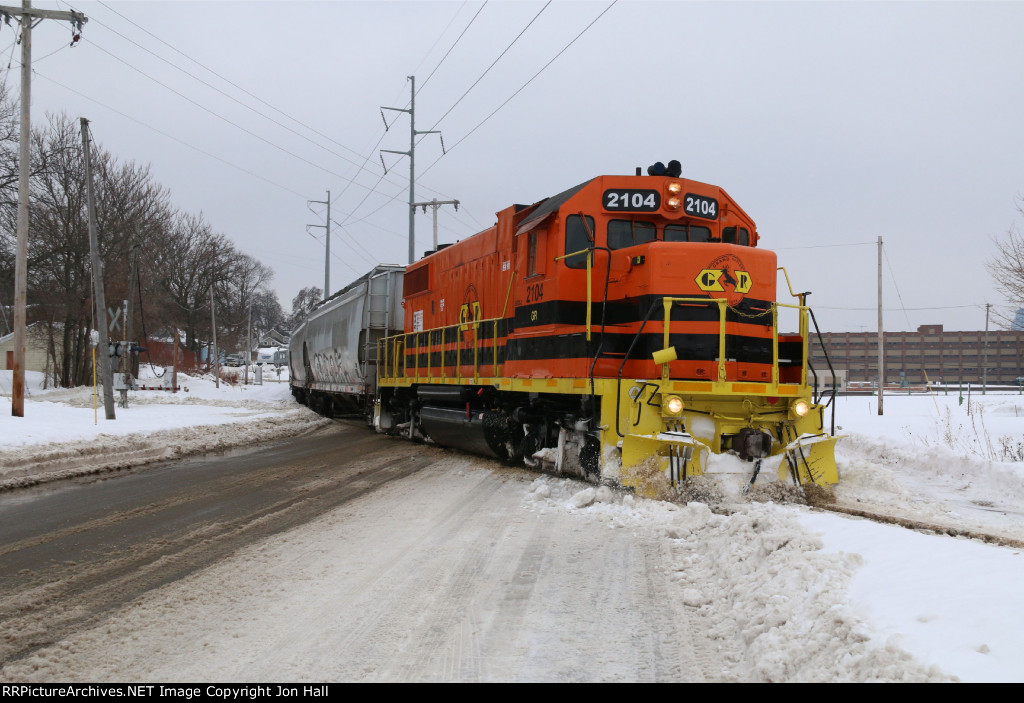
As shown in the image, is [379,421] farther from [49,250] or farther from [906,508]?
[49,250]

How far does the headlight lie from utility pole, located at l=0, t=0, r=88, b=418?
15.9 metres

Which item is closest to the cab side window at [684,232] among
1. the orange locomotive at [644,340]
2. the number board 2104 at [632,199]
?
Result: the orange locomotive at [644,340]

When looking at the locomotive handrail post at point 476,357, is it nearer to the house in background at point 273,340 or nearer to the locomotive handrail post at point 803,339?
the locomotive handrail post at point 803,339

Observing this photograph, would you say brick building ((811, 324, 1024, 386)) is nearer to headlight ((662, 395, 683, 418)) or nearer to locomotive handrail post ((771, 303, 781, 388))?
locomotive handrail post ((771, 303, 781, 388))

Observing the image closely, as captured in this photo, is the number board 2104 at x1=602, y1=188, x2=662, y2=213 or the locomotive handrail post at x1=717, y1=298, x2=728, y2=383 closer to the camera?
the locomotive handrail post at x1=717, y1=298, x2=728, y2=383

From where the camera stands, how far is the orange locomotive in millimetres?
7574

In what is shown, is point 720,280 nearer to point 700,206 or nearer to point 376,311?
point 700,206

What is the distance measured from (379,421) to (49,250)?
26.6m

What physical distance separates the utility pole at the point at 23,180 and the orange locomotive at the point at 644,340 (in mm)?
13009

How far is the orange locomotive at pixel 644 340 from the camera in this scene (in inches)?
298

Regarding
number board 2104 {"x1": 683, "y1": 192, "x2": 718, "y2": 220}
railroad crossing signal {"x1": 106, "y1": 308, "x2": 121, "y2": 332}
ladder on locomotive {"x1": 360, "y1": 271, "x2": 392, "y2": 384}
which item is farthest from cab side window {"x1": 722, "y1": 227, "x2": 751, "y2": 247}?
railroad crossing signal {"x1": 106, "y1": 308, "x2": 121, "y2": 332}

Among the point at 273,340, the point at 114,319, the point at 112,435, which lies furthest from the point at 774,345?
the point at 273,340

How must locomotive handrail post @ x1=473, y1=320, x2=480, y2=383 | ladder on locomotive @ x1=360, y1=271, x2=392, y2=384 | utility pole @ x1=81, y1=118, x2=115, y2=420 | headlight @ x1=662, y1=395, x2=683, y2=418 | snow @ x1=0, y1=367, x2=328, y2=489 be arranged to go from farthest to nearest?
1. utility pole @ x1=81, y1=118, x2=115, y2=420
2. ladder on locomotive @ x1=360, y1=271, x2=392, y2=384
3. locomotive handrail post @ x1=473, y1=320, x2=480, y2=383
4. snow @ x1=0, y1=367, x2=328, y2=489
5. headlight @ x1=662, y1=395, x2=683, y2=418

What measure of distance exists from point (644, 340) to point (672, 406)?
957 mm
